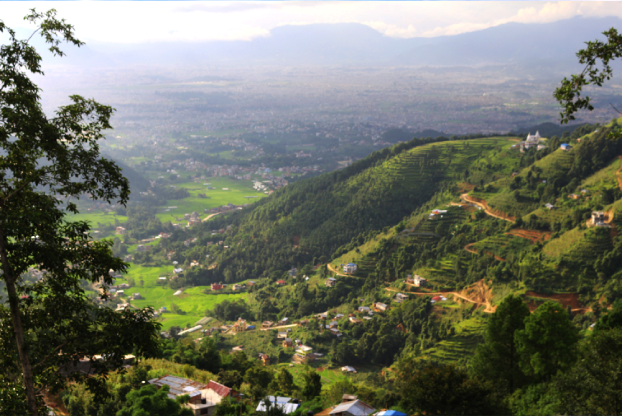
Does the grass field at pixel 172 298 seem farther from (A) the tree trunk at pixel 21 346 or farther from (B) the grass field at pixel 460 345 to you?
(A) the tree trunk at pixel 21 346

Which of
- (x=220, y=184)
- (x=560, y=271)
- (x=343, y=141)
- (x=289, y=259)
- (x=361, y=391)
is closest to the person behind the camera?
(x=361, y=391)

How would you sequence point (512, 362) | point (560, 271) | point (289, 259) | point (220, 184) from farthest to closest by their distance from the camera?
point (220, 184), point (289, 259), point (560, 271), point (512, 362)

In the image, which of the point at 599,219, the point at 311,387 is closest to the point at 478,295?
the point at 599,219

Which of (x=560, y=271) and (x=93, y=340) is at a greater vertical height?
(x=93, y=340)

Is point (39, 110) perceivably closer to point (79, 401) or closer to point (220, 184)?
point (79, 401)

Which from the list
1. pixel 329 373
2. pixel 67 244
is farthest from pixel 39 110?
pixel 329 373

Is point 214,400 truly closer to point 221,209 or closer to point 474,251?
point 474,251

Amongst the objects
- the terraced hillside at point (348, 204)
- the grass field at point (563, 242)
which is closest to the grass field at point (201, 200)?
the terraced hillside at point (348, 204)
